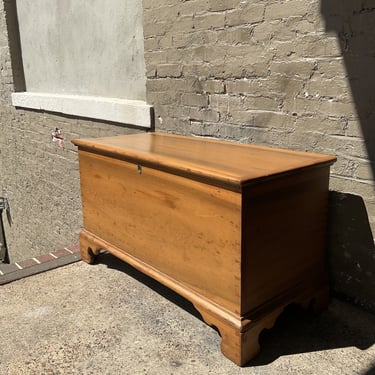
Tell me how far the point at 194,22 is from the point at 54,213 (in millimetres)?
3300

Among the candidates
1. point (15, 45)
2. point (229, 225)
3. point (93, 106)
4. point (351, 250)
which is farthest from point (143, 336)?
point (15, 45)

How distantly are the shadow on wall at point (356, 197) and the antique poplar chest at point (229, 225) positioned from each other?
11 cm

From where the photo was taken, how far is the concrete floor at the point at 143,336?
190 centimetres

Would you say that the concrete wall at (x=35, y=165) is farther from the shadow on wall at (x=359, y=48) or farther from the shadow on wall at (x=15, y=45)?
the shadow on wall at (x=359, y=48)

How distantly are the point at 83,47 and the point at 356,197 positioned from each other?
3.23m

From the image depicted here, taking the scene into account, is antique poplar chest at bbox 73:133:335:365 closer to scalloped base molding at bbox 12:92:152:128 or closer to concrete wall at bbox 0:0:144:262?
scalloped base molding at bbox 12:92:152:128

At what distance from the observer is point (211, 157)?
6.98 feet

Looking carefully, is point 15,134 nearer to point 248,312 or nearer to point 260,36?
point 260,36

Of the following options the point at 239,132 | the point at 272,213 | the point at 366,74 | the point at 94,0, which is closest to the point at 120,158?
the point at 239,132

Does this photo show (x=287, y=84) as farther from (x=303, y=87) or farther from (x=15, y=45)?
(x=15, y=45)

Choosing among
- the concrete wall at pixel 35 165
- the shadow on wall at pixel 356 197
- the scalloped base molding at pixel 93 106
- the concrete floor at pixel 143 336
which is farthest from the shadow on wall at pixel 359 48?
the concrete wall at pixel 35 165

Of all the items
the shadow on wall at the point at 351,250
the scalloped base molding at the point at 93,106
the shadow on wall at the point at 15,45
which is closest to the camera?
the shadow on wall at the point at 351,250

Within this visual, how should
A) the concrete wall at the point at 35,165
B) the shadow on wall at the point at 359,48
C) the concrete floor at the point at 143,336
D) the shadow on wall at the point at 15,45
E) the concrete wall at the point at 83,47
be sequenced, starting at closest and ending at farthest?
the concrete floor at the point at 143,336 → the shadow on wall at the point at 359,48 → the concrete wall at the point at 83,47 → the concrete wall at the point at 35,165 → the shadow on wall at the point at 15,45

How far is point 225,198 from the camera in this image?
1.79 m
